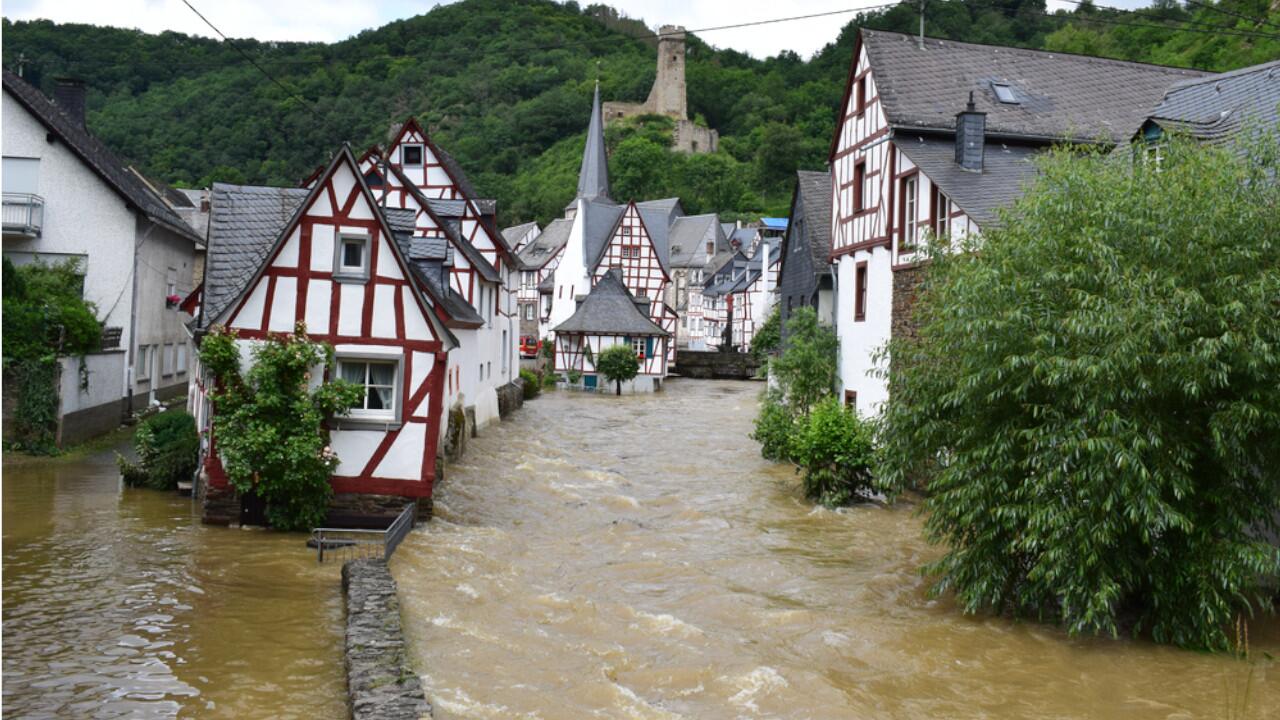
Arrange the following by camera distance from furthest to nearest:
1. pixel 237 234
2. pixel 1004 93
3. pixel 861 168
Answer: pixel 861 168
pixel 1004 93
pixel 237 234

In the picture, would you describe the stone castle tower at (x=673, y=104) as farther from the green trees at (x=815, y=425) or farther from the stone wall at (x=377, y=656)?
the stone wall at (x=377, y=656)

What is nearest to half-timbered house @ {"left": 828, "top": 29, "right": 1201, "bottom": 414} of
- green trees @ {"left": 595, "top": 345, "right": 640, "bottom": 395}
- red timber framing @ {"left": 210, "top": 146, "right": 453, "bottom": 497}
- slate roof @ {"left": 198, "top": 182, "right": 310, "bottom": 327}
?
red timber framing @ {"left": 210, "top": 146, "right": 453, "bottom": 497}

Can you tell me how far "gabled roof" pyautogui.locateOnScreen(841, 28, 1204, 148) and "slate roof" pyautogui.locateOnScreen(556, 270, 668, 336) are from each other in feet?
96.9

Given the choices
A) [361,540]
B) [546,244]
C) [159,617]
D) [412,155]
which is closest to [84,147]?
[412,155]

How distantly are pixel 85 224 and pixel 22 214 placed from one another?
1.33 meters

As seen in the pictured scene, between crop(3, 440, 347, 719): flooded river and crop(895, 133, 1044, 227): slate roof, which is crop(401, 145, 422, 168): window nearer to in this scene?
crop(895, 133, 1044, 227): slate roof

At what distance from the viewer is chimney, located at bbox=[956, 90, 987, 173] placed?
19406 millimetres

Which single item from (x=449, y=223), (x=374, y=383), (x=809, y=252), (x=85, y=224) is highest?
(x=449, y=223)

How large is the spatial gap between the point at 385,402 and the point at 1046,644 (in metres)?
9.60

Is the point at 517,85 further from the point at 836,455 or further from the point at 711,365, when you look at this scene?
the point at 836,455

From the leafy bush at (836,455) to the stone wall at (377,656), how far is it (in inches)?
368

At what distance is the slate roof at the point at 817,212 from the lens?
28.9 m

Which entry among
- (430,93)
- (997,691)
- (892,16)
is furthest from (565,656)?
(430,93)

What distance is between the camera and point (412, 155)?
32.8 metres
